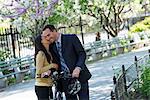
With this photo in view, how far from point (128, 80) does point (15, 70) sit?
10241mm

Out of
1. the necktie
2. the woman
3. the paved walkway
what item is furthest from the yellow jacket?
the paved walkway

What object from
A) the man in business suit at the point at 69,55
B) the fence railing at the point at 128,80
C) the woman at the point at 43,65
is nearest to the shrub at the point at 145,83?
the fence railing at the point at 128,80

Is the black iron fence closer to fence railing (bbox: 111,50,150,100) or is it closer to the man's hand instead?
fence railing (bbox: 111,50,150,100)

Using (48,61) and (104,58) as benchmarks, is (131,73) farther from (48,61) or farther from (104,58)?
(104,58)

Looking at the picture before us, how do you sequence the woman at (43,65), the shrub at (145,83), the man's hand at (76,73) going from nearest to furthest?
the man's hand at (76,73), the woman at (43,65), the shrub at (145,83)

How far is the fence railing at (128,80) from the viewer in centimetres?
694

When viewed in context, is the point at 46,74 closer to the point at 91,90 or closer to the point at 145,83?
the point at 145,83

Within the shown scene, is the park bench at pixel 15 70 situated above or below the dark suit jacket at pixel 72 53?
below

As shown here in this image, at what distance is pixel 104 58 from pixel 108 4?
5908 mm

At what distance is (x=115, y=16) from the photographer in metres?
30.5

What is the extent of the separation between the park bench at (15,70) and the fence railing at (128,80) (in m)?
8.09

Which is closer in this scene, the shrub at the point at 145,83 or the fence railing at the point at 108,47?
the shrub at the point at 145,83

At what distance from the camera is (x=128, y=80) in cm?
831

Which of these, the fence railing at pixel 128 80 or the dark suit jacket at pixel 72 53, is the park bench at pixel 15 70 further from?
the dark suit jacket at pixel 72 53
